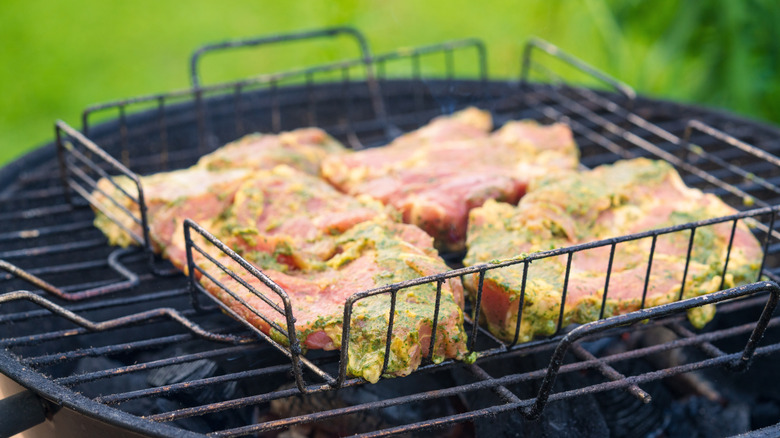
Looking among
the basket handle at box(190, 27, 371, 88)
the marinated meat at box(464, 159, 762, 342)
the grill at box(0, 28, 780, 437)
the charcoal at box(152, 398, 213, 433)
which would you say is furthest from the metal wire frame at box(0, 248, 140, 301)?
the marinated meat at box(464, 159, 762, 342)

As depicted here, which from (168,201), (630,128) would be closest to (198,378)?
(168,201)

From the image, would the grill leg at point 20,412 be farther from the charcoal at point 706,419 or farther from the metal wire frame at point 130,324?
the charcoal at point 706,419

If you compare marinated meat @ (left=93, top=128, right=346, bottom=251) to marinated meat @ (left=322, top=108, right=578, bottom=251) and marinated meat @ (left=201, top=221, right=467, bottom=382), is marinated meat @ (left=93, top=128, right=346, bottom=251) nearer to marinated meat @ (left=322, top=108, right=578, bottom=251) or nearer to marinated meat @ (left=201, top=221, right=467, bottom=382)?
marinated meat @ (left=322, top=108, right=578, bottom=251)

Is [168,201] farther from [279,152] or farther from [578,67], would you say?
[578,67]

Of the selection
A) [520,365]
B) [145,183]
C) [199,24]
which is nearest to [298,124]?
[145,183]

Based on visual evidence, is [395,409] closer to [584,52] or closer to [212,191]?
[212,191]

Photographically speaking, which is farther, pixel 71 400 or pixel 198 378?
pixel 198 378
